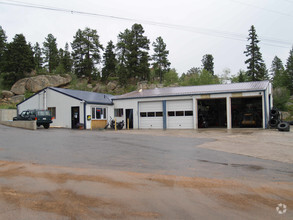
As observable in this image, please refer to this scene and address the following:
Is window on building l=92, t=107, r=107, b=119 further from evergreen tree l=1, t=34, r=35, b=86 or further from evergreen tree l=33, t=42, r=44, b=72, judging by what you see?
evergreen tree l=33, t=42, r=44, b=72

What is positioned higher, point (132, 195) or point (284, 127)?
point (284, 127)

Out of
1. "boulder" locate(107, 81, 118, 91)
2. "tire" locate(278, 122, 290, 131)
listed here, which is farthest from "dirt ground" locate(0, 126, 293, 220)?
"boulder" locate(107, 81, 118, 91)

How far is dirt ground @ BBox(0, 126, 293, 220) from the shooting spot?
3768 millimetres

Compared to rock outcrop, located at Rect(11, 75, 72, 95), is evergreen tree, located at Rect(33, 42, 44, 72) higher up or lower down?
higher up

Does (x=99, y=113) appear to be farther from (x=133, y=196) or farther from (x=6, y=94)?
(x=6, y=94)

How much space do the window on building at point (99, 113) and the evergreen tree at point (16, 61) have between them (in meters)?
32.9

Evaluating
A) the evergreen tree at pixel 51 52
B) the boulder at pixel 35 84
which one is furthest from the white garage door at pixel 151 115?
the evergreen tree at pixel 51 52

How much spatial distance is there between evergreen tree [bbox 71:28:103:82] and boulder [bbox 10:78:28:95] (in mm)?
12111

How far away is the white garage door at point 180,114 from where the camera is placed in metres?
23.8

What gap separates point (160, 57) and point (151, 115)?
1565 inches

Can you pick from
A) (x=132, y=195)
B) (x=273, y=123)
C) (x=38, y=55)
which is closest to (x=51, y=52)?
(x=38, y=55)

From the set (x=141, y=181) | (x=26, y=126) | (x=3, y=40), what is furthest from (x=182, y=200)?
(x=3, y=40)

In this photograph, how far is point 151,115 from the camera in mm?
25312

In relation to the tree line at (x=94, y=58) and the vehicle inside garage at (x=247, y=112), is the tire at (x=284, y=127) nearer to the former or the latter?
the vehicle inside garage at (x=247, y=112)
